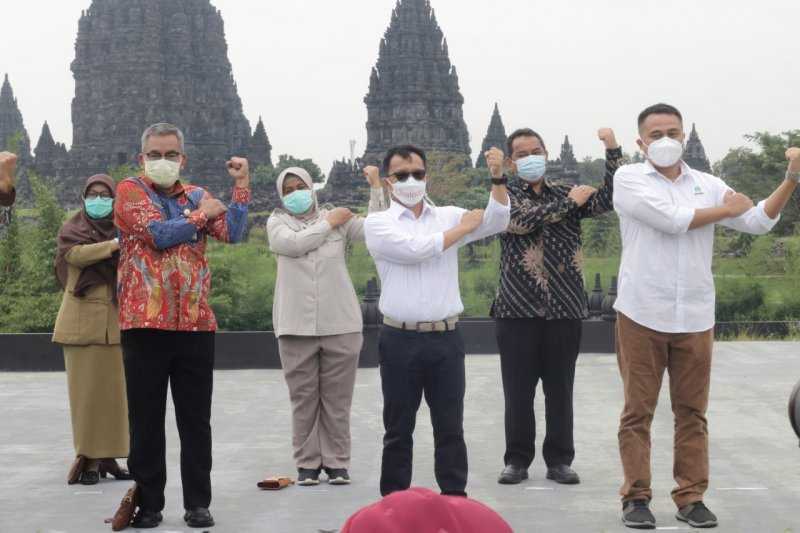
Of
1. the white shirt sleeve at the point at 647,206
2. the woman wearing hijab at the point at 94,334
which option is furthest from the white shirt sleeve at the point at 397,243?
the woman wearing hijab at the point at 94,334

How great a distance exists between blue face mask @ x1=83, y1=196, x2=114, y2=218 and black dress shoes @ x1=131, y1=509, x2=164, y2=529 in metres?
1.85

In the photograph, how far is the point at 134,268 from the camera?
5.48m

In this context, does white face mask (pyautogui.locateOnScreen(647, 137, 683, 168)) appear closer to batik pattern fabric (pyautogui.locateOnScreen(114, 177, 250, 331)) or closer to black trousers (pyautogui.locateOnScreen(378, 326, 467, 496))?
black trousers (pyautogui.locateOnScreen(378, 326, 467, 496))

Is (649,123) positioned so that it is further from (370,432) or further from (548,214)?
(370,432)

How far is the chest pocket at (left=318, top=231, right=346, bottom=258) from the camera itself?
6.83 m

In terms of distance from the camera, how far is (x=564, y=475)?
636cm

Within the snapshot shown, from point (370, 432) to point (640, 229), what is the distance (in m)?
3.07

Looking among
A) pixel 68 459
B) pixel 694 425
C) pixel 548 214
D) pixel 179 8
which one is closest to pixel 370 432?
pixel 68 459

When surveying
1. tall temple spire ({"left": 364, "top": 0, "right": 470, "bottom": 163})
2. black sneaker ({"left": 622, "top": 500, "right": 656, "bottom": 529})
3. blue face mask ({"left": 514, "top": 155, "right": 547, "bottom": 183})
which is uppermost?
tall temple spire ({"left": 364, "top": 0, "right": 470, "bottom": 163})

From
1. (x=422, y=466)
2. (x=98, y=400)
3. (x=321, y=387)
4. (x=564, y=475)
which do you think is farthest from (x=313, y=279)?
(x=564, y=475)

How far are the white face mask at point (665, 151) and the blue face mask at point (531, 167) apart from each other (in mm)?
912

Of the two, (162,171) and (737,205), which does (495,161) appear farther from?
(162,171)

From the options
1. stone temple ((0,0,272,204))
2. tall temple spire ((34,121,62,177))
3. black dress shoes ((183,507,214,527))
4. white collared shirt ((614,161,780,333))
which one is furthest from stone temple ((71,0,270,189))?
white collared shirt ((614,161,780,333))

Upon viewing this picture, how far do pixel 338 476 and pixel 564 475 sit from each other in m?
1.10
